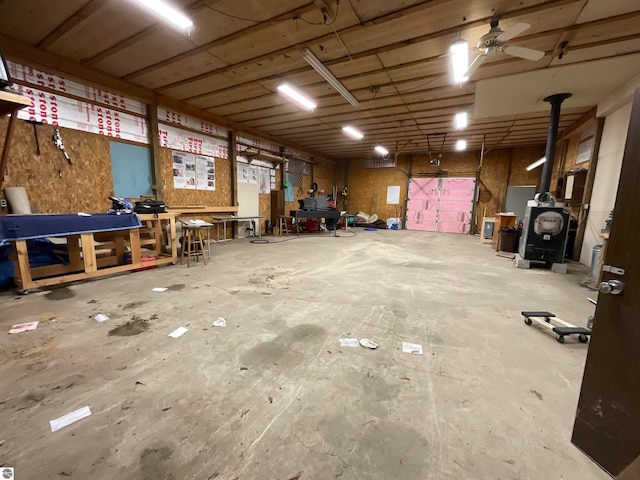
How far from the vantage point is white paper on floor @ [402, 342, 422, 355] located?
6.42ft

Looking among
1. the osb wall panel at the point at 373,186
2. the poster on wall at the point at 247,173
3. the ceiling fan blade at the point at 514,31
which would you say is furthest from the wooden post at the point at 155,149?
the osb wall panel at the point at 373,186

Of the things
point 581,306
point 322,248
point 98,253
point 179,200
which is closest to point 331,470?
point 581,306

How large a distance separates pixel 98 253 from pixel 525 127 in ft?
33.3

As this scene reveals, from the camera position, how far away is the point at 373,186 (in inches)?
476

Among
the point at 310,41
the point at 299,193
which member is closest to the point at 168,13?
the point at 310,41

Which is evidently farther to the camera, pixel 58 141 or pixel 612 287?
pixel 58 141

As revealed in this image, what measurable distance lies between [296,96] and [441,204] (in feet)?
26.7

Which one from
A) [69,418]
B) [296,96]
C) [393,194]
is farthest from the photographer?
[393,194]

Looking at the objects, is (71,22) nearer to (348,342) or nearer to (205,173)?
(205,173)

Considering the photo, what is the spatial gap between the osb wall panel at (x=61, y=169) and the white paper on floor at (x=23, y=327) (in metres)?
2.67

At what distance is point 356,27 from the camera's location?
3137 mm

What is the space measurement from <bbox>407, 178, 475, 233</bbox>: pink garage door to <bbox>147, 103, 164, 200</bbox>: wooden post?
941 centimetres

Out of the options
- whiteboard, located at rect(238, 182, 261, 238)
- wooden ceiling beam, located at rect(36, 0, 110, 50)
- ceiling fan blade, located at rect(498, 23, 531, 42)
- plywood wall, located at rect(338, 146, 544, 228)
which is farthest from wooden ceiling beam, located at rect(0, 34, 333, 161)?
plywood wall, located at rect(338, 146, 544, 228)

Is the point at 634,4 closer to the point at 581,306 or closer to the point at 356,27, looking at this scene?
the point at 356,27
